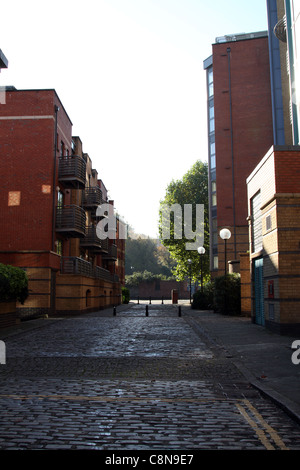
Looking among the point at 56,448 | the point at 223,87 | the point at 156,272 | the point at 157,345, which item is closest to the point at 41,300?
the point at 157,345

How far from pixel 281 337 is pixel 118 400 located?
325 inches

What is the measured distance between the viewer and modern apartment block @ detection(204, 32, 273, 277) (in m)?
39.6

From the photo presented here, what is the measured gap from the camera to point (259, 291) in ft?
56.9

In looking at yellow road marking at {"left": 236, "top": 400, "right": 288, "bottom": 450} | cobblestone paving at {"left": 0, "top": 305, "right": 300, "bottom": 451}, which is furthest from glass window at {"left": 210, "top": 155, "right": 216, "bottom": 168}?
yellow road marking at {"left": 236, "top": 400, "right": 288, "bottom": 450}

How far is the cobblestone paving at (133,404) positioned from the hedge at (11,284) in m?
6.19

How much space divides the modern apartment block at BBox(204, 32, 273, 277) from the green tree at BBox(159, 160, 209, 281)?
867 centimetres

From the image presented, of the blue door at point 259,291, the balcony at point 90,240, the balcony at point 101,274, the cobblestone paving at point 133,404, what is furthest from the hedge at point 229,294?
the cobblestone paving at point 133,404

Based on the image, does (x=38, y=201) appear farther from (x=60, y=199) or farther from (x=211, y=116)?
(x=211, y=116)

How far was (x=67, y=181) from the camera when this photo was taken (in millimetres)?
28156

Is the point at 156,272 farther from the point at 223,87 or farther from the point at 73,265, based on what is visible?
the point at 73,265

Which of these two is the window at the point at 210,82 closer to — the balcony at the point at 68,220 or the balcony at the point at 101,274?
the balcony at the point at 101,274

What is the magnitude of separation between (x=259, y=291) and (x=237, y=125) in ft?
86.7

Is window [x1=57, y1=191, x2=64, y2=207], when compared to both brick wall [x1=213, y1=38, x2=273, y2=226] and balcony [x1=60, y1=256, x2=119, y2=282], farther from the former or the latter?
brick wall [x1=213, y1=38, x2=273, y2=226]

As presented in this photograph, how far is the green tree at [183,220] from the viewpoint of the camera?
165 feet
